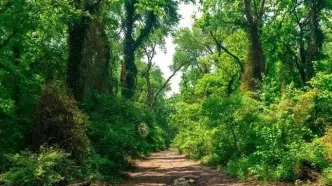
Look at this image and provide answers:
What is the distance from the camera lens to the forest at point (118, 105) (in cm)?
1406

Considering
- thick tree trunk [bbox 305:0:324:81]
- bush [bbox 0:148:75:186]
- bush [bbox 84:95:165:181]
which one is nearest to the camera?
bush [bbox 0:148:75:186]

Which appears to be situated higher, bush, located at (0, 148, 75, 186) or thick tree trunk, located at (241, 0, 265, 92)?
thick tree trunk, located at (241, 0, 265, 92)

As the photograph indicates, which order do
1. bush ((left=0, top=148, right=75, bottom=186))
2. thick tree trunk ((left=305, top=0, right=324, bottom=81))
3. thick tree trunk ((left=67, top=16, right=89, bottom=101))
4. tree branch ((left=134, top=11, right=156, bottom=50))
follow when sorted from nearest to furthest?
bush ((left=0, top=148, right=75, bottom=186)), thick tree trunk ((left=67, top=16, right=89, bottom=101)), thick tree trunk ((left=305, top=0, right=324, bottom=81)), tree branch ((left=134, top=11, right=156, bottom=50))

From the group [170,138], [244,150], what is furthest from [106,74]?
[170,138]

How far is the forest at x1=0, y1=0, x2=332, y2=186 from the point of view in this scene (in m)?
14.1

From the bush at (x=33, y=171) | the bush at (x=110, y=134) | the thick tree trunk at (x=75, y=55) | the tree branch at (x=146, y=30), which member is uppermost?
the tree branch at (x=146, y=30)

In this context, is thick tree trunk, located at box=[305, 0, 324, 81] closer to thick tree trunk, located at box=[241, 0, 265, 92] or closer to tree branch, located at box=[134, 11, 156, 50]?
thick tree trunk, located at box=[241, 0, 265, 92]

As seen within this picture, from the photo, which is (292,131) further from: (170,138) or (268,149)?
(170,138)

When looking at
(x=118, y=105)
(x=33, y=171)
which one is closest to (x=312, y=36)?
(x=118, y=105)

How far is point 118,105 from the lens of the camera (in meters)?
21.2

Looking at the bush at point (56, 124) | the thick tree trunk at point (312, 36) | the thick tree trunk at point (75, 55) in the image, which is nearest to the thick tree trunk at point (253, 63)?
the thick tree trunk at point (312, 36)

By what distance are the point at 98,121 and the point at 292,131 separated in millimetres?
8803

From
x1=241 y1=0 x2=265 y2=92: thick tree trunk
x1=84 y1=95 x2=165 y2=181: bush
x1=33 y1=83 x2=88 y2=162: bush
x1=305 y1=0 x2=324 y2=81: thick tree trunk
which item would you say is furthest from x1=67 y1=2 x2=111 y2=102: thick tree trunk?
x1=305 y1=0 x2=324 y2=81: thick tree trunk

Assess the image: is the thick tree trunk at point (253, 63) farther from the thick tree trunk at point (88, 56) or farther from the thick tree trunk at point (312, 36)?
the thick tree trunk at point (88, 56)
